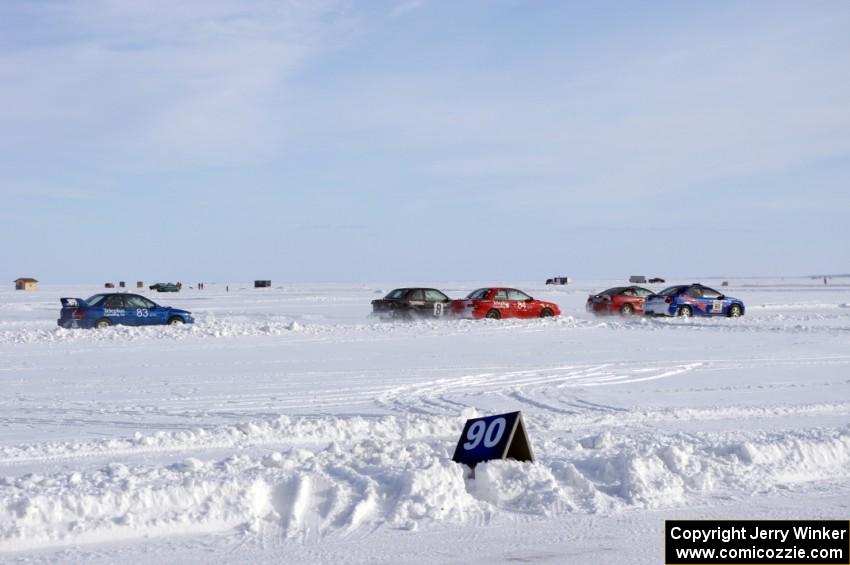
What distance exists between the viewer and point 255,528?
6562 millimetres

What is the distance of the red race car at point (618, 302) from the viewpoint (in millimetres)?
33469

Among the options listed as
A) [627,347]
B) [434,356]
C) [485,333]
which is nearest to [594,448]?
[434,356]

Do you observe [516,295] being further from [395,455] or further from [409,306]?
[395,455]

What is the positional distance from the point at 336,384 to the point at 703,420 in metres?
6.15

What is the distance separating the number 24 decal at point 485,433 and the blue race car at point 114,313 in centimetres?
2061

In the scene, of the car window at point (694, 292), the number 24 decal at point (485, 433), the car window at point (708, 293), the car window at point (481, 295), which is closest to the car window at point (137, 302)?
the car window at point (481, 295)

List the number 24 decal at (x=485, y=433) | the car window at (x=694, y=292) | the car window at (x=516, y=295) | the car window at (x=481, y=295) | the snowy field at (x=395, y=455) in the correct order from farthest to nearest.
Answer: the car window at (x=694, y=292), the car window at (x=516, y=295), the car window at (x=481, y=295), the number 24 decal at (x=485, y=433), the snowy field at (x=395, y=455)

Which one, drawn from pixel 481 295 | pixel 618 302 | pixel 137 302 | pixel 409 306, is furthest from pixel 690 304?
pixel 137 302

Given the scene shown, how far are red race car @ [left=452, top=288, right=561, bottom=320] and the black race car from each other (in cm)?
63

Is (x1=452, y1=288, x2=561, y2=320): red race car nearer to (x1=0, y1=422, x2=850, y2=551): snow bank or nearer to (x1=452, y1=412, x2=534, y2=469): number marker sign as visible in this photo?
(x1=0, y1=422, x2=850, y2=551): snow bank

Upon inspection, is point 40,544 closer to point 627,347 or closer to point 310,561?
point 310,561

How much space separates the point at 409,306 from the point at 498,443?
22.7m

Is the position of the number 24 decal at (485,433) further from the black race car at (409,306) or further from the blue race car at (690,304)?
the blue race car at (690,304)

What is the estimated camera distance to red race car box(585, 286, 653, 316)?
110 ft
